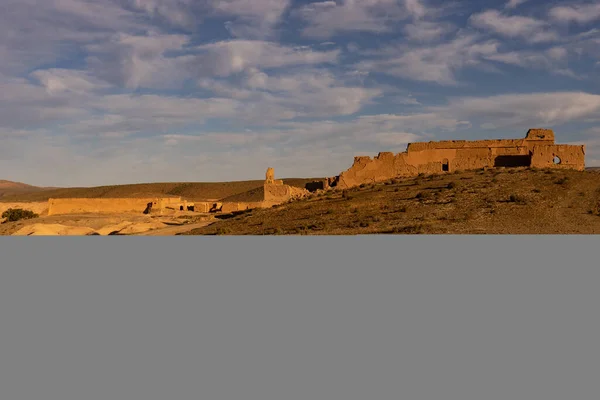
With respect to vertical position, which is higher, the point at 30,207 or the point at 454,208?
the point at 30,207

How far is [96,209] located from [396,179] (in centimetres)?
2403

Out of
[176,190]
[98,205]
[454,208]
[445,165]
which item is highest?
[176,190]

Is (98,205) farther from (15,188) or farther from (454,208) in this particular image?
(15,188)

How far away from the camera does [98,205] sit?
4291 cm

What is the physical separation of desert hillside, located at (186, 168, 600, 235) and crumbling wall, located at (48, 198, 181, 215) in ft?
64.3

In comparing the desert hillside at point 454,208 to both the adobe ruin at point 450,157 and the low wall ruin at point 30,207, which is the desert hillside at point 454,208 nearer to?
the adobe ruin at point 450,157

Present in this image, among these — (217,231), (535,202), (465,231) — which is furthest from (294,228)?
(535,202)

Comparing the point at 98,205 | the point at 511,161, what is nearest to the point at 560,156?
the point at 511,161

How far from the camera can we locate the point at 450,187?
24391 millimetres

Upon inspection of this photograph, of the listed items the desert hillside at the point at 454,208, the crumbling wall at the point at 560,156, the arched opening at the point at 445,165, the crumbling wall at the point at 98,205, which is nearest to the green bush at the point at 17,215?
the crumbling wall at the point at 98,205

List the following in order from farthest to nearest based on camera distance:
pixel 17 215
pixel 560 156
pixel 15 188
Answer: pixel 15 188 → pixel 17 215 → pixel 560 156

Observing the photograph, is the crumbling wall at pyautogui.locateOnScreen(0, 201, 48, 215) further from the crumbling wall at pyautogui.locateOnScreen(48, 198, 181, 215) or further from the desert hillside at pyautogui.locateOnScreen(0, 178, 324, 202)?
the desert hillside at pyautogui.locateOnScreen(0, 178, 324, 202)

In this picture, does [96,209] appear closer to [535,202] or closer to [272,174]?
[272,174]

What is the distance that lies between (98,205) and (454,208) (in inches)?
1187
